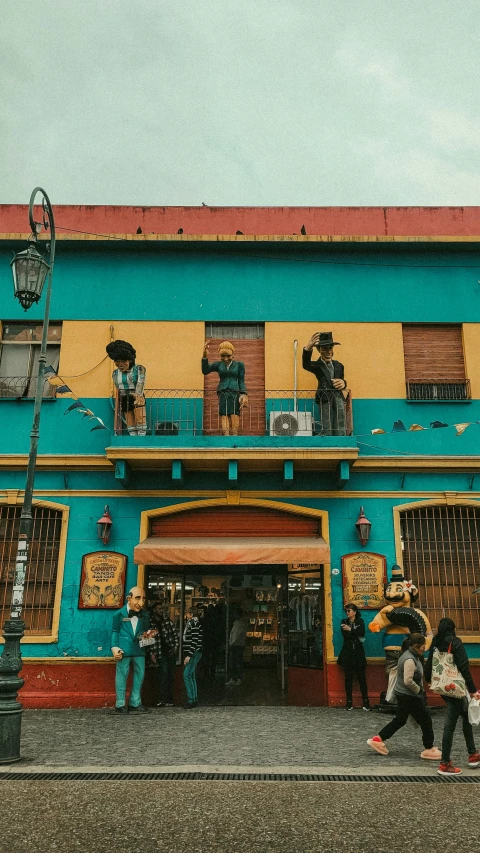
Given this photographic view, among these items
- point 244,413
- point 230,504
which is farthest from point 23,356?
point 230,504

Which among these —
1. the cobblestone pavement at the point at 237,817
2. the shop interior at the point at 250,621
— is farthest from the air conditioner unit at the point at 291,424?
the cobblestone pavement at the point at 237,817

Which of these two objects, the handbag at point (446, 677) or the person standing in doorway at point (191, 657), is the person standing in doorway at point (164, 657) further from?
the handbag at point (446, 677)

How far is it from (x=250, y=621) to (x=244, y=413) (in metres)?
5.29

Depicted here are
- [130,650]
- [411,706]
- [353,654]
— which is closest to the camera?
[411,706]

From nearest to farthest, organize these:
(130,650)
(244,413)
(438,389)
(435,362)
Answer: (130,650) → (244,413) → (438,389) → (435,362)

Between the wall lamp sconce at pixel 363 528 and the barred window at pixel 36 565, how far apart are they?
16.9 feet

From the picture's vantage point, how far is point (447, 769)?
21.3 ft

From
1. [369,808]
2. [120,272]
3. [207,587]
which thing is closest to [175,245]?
[120,272]

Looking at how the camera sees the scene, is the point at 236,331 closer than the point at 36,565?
No

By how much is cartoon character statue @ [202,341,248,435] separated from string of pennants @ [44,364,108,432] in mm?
2057

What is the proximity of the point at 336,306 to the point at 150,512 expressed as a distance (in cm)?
513

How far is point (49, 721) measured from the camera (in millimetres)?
9250

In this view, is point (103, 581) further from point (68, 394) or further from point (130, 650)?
point (68, 394)

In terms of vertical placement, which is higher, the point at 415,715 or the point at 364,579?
the point at 364,579
